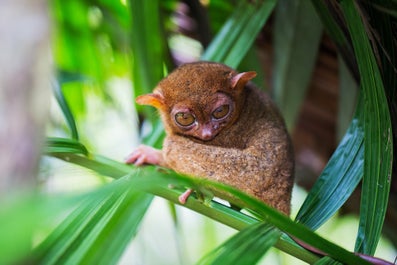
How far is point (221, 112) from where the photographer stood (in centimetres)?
324

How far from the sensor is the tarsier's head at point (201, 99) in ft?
10.5

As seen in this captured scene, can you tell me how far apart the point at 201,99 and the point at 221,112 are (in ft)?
0.41

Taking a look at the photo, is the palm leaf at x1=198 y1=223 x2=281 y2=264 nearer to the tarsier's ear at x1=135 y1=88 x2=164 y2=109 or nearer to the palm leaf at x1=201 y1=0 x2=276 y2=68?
the tarsier's ear at x1=135 y1=88 x2=164 y2=109

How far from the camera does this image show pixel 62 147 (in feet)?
8.36

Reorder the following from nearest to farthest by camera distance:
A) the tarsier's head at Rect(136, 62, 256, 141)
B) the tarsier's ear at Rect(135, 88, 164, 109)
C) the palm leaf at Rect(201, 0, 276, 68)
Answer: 1. the tarsier's head at Rect(136, 62, 256, 141)
2. the tarsier's ear at Rect(135, 88, 164, 109)
3. the palm leaf at Rect(201, 0, 276, 68)

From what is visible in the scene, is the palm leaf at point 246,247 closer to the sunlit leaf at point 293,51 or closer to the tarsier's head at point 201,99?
the tarsier's head at point 201,99

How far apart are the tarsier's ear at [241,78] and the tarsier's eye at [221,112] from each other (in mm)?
121

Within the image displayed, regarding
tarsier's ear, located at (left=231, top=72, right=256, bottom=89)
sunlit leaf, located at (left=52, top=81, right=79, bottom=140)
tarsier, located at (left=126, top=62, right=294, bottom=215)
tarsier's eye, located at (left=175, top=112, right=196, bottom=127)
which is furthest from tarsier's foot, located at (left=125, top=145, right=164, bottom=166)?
tarsier's ear, located at (left=231, top=72, right=256, bottom=89)

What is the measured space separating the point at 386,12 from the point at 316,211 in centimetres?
80

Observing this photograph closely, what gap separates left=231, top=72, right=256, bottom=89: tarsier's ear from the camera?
3248mm

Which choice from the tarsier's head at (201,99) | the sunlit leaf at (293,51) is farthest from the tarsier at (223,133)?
the sunlit leaf at (293,51)

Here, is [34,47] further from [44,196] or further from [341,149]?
[341,149]

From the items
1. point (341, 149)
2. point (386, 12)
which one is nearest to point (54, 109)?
point (341, 149)

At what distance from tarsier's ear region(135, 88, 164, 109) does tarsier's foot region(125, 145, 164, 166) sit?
0.26m
